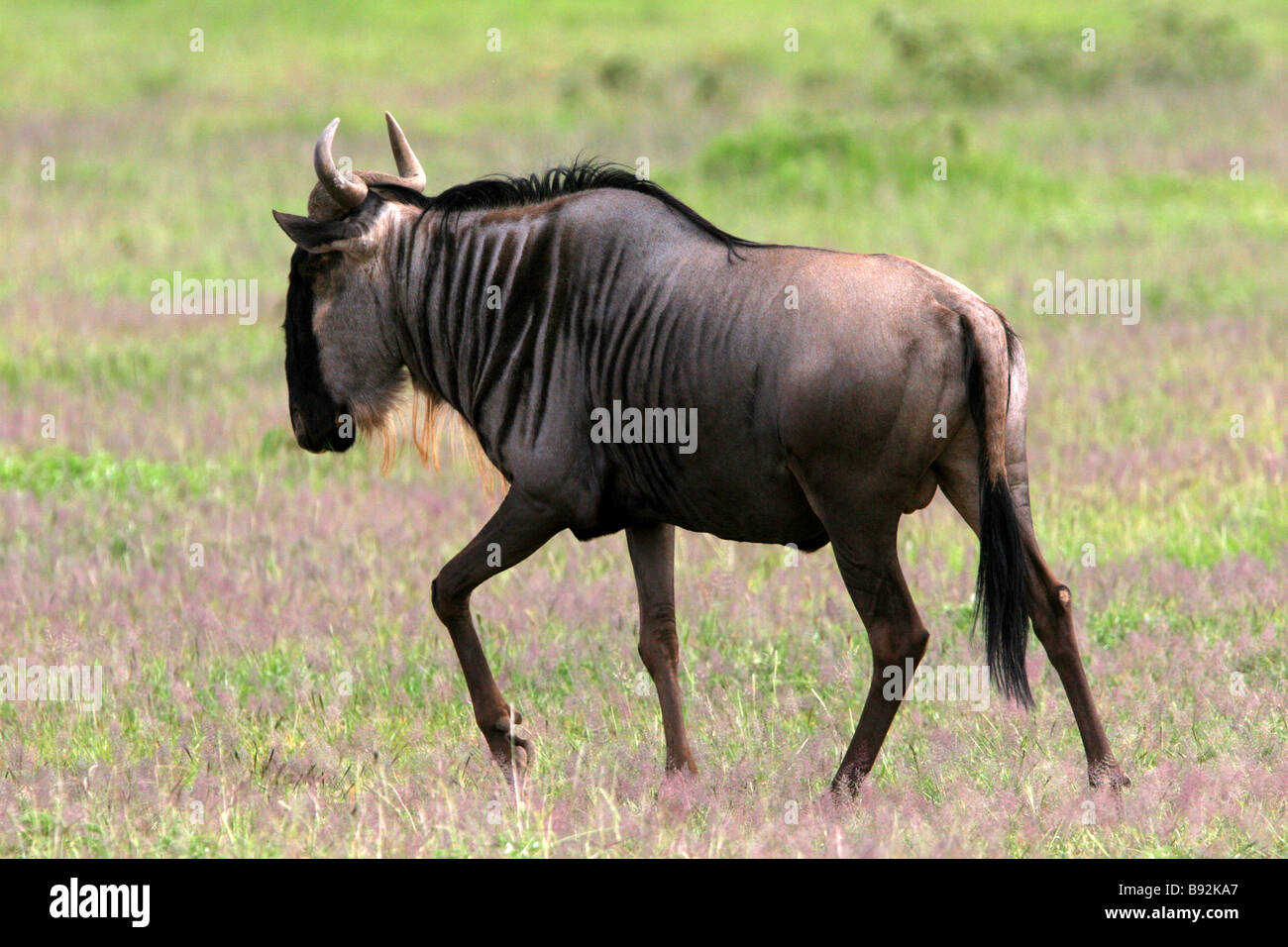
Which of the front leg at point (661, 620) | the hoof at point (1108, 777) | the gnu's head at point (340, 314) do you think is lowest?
the hoof at point (1108, 777)

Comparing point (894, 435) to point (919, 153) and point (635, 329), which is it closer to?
point (635, 329)

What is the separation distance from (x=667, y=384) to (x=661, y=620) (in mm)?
917

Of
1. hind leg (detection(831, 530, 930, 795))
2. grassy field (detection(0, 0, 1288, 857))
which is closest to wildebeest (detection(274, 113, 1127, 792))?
hind leg (detection(831, 530, 930, 795))

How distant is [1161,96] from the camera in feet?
77.4

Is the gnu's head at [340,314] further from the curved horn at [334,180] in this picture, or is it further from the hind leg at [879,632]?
the hind leg at [879,632]

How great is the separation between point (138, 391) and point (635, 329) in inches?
278

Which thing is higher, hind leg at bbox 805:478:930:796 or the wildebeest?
the wildebeest

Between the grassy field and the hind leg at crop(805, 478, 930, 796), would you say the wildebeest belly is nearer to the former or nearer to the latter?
the hind leg at crop(805, 478, 930, 796)

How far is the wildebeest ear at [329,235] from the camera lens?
596cm

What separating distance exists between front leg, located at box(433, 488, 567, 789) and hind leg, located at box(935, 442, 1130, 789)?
4.33ft

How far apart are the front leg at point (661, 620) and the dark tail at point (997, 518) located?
1.14 metres

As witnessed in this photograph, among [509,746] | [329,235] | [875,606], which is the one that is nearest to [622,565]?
[509,746]

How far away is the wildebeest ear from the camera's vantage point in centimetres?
596

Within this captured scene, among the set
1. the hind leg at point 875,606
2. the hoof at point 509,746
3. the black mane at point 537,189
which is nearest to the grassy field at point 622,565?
the hoof at point 509,746
